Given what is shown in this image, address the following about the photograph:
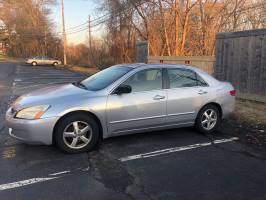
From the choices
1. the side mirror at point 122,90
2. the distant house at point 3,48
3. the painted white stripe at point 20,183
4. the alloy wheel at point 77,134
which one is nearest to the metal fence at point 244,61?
the side mirror at point 122,90

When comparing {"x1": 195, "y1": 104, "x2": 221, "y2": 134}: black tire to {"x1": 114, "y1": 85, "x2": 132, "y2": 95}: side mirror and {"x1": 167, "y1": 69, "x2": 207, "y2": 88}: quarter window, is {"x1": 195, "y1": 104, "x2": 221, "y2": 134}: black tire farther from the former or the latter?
{"x1": 114, "y1": 85, "x2": 132, "y2": 95}: side mirror

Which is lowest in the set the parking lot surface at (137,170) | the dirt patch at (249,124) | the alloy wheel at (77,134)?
the parking lot surface at (137,170)

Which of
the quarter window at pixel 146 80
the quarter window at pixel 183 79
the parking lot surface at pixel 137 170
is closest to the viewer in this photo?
the parking lot surface at pixel 137 170

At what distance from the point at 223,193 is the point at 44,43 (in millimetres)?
53118

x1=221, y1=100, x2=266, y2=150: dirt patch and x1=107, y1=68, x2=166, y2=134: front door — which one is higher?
x1=107, y1=68, x2=166, y2=134: front door

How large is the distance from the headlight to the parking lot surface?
658mm

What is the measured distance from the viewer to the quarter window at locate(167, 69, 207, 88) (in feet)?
17.9

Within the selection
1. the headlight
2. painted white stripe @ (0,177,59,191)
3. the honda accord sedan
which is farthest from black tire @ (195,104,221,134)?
painted white stripe @ (0,177,59,191)

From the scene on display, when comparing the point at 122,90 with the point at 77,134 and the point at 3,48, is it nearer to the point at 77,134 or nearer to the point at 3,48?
the point at 77,134

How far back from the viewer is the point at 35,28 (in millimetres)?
54281

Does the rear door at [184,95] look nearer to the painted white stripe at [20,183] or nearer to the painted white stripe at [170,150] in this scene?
the painted white stripe at [170,150]

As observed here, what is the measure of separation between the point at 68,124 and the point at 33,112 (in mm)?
570

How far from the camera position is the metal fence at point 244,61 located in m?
8.62

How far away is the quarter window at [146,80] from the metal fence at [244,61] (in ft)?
15.7
